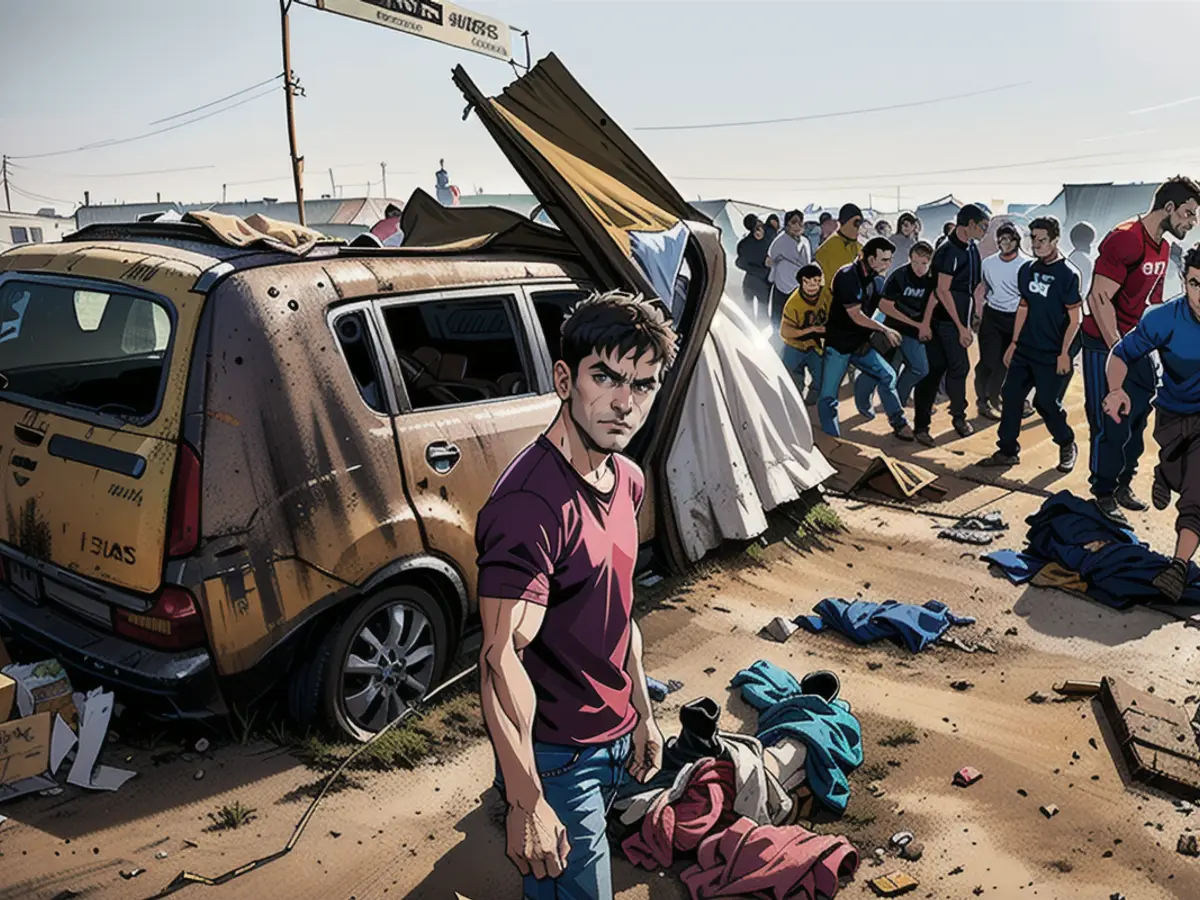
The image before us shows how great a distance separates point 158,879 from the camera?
309 centimetres

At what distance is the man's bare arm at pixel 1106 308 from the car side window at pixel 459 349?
4.57 metres

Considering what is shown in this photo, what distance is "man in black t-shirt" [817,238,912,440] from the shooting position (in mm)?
8328

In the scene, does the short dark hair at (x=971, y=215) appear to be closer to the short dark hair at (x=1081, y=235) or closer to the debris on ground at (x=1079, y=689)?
the short dark hair at (x=1081, y=235)

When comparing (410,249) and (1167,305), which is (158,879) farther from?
(1167,305)

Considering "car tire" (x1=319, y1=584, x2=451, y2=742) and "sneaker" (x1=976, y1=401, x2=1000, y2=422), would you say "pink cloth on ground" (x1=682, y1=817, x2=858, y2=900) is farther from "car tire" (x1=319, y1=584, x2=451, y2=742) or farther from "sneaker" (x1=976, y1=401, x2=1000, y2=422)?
"sneaker" (x1=976, y1=401, x2=1000, y2=422)

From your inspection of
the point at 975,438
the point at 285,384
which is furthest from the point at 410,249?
the point at 975,438

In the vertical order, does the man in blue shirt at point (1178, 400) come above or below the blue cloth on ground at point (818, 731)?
above

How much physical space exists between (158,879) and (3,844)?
59 centimetres

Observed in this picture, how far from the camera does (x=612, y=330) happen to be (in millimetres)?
2027

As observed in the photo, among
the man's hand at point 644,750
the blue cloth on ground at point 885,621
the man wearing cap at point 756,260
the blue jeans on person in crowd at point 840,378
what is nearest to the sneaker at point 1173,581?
the blue cloth on ground at point 885,621

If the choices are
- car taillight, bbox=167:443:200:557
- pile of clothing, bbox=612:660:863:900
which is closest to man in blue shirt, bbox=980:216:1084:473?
pile of clothing, bbox=612:660:863:900

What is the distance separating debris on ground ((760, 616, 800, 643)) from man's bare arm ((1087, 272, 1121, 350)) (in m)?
3.57

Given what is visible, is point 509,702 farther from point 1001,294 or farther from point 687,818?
point 1001,294

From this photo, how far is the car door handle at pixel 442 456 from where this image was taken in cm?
388
